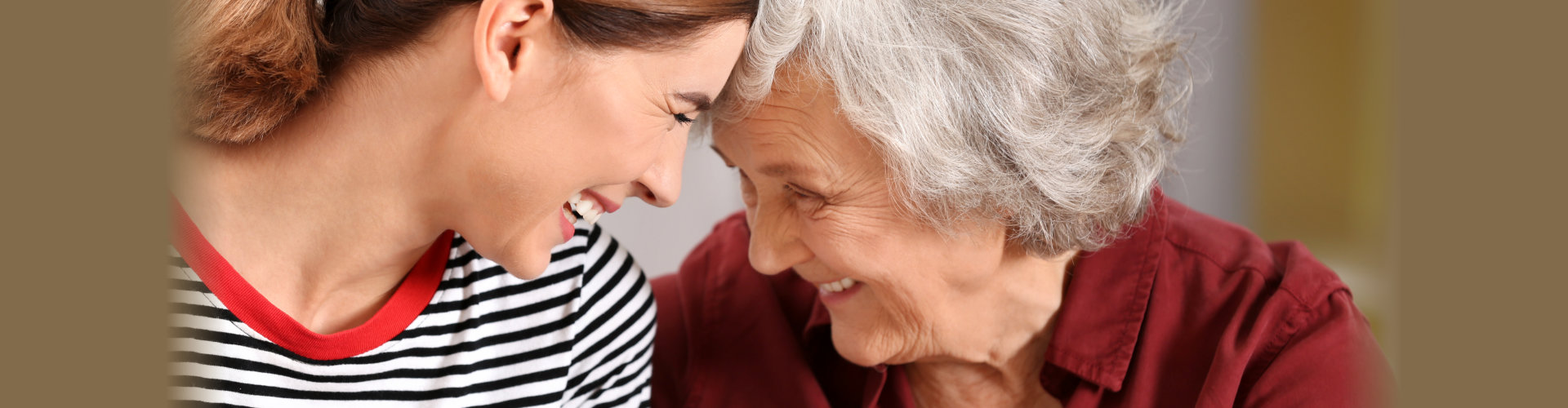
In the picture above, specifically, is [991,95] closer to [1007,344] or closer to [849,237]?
[849,237]

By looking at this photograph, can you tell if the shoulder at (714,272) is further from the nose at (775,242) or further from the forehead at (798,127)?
the forehead at (798,127)

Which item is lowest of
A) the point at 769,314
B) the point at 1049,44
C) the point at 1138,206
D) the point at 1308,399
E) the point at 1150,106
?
the point at 1308,399

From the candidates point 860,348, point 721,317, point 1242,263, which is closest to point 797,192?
point 860,348

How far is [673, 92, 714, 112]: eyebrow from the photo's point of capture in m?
1.13

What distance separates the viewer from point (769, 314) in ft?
5.45

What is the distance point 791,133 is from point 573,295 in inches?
15.4

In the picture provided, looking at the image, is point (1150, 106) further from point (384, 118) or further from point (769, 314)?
point (384, 118)

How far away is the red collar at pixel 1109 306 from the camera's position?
1425 mm

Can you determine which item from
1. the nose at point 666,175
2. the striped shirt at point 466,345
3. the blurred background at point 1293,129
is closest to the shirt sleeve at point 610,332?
the striped shirt at point 466,345

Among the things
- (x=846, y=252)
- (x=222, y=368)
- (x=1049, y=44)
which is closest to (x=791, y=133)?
(x=846, y=252)

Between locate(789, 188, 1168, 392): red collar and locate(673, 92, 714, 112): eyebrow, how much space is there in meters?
0.61

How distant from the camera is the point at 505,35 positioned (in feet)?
3.43

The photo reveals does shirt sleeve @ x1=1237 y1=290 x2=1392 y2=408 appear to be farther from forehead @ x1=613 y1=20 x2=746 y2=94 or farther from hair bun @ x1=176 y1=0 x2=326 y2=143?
hair bun @ x1=176 y1=0 x2=326 y2=143

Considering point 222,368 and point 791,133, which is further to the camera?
point 791,133
